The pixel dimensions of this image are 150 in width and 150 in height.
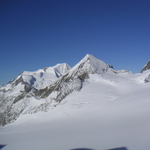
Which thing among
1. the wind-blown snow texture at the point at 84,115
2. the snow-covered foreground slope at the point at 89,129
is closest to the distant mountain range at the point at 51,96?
the wind-blown snow texture at the point at 84,115

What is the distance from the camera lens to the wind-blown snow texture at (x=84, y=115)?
320 inches

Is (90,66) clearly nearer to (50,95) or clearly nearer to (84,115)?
(50,95)

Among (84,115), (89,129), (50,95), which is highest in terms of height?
(50,95)

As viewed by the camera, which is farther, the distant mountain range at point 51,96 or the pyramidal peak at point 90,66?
the pyramidal peak at point 90,66

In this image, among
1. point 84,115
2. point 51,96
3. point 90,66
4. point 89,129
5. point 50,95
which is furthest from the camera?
point 90,66

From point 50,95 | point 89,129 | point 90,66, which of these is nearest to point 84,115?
point 89,129

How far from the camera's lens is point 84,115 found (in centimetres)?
1482

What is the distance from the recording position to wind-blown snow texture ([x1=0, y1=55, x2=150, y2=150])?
26.7 ft

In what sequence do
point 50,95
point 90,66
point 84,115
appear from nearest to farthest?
point 84,115 → point 50,95 → point 90,66

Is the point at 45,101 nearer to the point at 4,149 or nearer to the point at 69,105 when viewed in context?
the point at 69,105

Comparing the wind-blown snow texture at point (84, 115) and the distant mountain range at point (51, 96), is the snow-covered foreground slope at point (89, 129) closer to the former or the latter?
the wind-blown snow texture at point (84, 115)

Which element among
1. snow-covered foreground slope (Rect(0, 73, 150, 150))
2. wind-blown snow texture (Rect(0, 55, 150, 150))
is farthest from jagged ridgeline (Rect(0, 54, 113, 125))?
snow-covered foreground slope (Rect(0, 73, 150, 150))

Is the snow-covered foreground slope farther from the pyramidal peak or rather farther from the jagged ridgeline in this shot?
the pyramidal peak

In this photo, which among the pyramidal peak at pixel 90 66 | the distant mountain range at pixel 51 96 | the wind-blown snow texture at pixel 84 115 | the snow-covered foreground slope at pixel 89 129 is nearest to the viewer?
the snow-covered foreground slope at pixel 89 129
